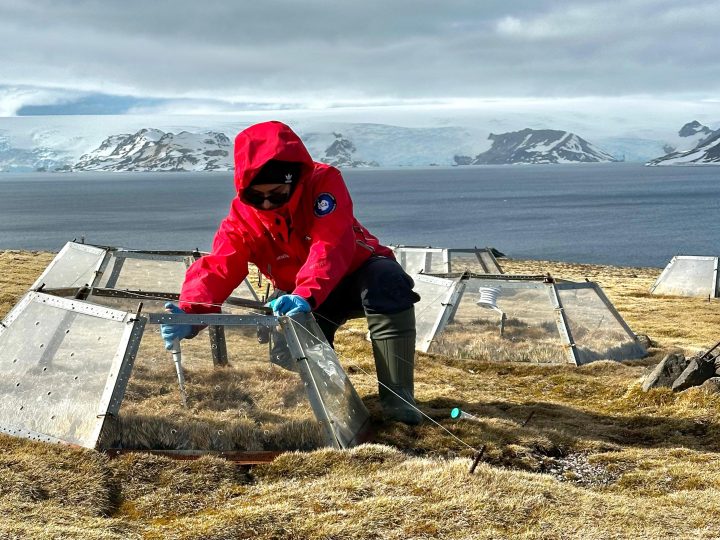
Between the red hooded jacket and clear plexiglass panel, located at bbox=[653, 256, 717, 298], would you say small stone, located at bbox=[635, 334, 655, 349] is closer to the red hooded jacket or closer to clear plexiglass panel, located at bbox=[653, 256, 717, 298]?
the red hooded jacket

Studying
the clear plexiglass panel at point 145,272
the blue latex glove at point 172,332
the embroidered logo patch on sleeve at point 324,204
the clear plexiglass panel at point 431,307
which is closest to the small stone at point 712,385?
the clear plexiglass panel at point 431,307

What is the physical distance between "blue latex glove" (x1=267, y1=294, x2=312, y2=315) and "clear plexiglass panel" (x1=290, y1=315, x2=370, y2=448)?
115 mm

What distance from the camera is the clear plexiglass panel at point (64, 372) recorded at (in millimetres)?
6727

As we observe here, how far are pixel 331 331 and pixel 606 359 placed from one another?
646cm

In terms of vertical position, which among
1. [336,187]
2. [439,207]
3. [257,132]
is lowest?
[439,207]

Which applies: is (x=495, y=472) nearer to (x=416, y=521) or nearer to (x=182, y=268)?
(x=416, y=521)

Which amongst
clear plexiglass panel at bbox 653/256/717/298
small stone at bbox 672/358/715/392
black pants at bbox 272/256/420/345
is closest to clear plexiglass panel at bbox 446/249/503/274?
clear plexiglass panel at bbox 653/256/717/298

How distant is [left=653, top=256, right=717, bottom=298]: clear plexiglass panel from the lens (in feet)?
84.8

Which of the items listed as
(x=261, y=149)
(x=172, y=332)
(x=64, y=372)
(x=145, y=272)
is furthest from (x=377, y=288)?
(x=145, y=272)

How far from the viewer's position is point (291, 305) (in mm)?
7062

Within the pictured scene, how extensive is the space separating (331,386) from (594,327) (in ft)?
24.3

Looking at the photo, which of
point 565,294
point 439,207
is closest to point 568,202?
point 439,207

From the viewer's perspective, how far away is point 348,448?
703 centimetres

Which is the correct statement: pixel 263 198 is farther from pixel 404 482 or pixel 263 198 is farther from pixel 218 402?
pixel 404 482
